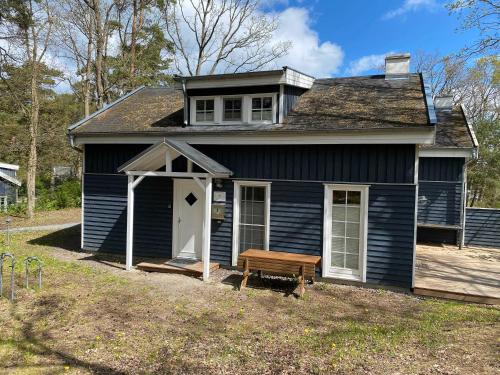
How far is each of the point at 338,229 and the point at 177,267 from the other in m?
3.93

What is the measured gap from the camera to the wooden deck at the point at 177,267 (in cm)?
883

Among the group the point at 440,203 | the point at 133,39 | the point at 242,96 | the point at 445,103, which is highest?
the point at 133,39

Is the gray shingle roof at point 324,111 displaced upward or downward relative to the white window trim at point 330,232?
upward

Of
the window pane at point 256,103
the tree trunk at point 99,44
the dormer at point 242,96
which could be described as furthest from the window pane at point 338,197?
the tree trunk at point 99,44

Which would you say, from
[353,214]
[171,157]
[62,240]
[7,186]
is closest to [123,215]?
[171,157]

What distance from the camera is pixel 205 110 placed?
400 inches

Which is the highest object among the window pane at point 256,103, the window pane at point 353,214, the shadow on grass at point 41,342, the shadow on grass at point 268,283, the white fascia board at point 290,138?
the window pane at point 256,103

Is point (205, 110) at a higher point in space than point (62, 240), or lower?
higher

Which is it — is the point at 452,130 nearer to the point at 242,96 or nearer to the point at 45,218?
the point at 242,96

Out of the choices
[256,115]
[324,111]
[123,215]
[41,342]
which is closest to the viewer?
[41,342]

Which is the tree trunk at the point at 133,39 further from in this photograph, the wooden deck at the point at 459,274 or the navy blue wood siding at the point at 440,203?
the wooden deck at the point at 459,274

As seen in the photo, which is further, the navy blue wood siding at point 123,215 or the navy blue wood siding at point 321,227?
the navy blue wood siding at point 123,215

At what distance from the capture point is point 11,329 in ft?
18.5

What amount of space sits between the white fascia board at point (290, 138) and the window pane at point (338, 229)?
1811 mm
